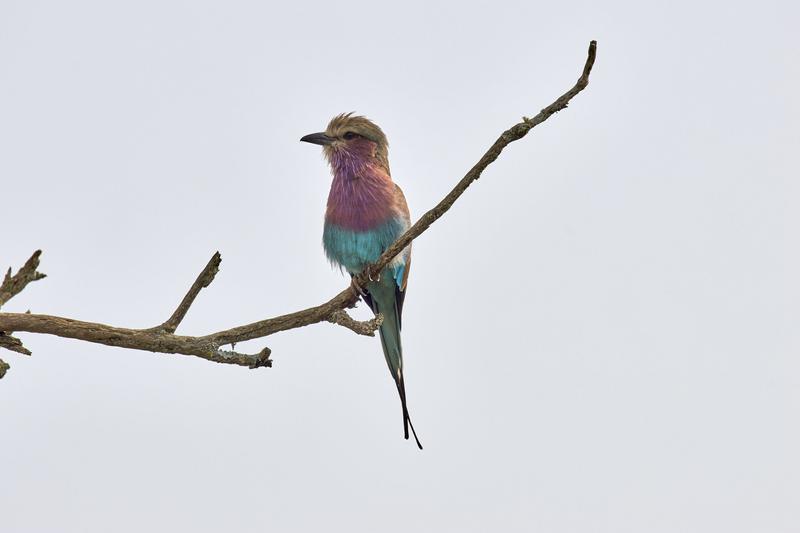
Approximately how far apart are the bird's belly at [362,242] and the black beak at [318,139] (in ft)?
2.84

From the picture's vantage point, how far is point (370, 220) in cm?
644

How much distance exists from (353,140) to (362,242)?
98 cm

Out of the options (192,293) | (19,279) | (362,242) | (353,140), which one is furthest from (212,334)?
(353,140)

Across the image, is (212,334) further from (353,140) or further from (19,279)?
(353,140)

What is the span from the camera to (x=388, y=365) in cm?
674

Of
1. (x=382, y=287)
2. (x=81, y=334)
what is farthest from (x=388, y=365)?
(x=81, y=334)

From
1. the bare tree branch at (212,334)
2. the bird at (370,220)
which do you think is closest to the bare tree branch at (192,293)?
the bare tree branch at (212,334)

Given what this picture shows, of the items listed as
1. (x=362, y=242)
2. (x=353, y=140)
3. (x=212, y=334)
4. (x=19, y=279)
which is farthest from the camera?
(x=353, y=140)

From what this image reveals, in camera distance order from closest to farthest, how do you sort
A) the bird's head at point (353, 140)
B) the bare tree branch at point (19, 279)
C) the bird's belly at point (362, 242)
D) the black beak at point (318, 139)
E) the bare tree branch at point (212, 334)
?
the bare tree branch at point (212, 334) → the bare tree branch at point (19, 279) → the bird's belly at point (362, 242) → the bird's head at point (353, 140) → the black beak at point (318, 139)

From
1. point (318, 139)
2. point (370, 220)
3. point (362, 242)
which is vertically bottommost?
point (362, 242)

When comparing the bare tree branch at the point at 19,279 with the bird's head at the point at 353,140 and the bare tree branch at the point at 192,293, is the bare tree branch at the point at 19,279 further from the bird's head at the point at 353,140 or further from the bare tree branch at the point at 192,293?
the bird's head at the point at 353,140

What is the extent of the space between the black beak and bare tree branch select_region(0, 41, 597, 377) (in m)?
1.99

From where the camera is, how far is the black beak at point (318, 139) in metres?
7.10

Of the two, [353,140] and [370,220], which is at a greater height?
[353,140]
